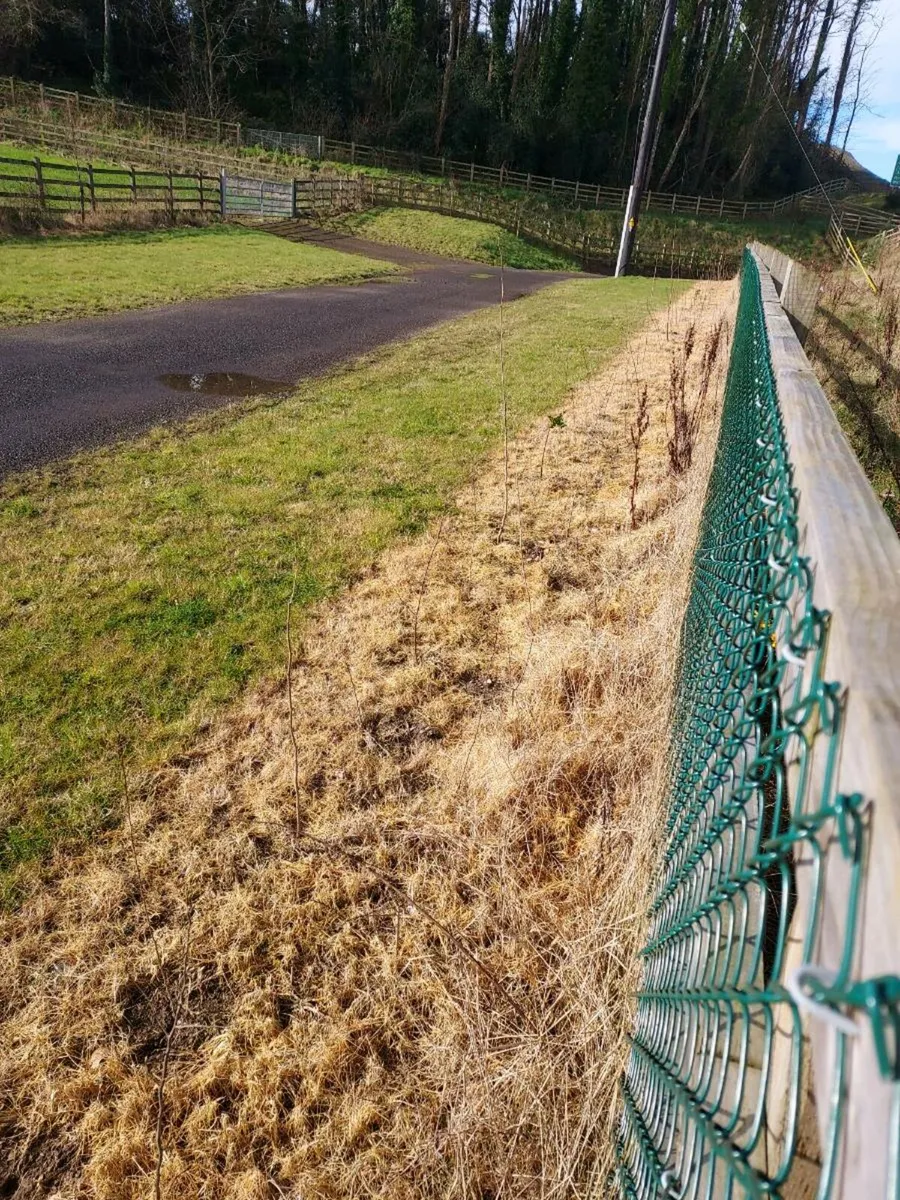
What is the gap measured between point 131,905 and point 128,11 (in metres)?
52.4

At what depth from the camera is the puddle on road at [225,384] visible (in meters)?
8.50

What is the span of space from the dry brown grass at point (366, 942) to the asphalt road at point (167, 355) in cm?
424

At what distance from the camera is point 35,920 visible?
2621 mm

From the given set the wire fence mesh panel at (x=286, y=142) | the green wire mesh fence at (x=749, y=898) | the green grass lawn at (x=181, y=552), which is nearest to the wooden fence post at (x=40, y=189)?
the green grass lawn at (x=181, y=552)

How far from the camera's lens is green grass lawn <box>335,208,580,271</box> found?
1033 inches

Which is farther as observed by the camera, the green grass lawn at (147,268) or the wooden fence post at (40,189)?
the wooden fence post at (40,189)

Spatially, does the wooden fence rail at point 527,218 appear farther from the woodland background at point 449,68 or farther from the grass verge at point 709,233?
the woodland background at point 449,68

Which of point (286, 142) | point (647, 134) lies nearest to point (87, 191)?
point (647, 134)

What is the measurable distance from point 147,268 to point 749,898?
57.5ft

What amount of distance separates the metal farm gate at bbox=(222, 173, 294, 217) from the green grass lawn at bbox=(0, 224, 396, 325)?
2.40 m

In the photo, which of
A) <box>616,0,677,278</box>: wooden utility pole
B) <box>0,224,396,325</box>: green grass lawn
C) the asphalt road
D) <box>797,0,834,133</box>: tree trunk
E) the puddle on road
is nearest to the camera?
the asphalt road

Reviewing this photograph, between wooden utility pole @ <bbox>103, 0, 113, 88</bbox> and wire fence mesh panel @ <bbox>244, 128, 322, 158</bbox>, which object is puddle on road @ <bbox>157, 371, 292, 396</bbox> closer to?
wire fence mesh panel @ <bbox>244, 128, 322, 158</bbox>

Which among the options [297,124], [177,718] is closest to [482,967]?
[177,718]

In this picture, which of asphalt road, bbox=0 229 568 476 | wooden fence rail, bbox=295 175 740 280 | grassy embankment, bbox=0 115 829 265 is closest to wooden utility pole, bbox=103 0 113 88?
grassy embankment, bbox=0 115 829 265
